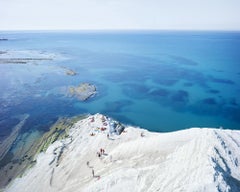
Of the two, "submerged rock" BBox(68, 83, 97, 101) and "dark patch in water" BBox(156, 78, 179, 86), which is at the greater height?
"submerged rock" BBox(68, 83, 97, 101)

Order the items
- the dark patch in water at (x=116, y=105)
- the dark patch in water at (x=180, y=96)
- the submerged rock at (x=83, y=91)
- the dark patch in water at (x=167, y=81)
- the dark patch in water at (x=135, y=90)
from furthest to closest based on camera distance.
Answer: the dark patch in water at (x=167, y=81), the dark patch in water at (x=135, y=90), the submerged rock at (x=83, y=91), the dark patch in water at (x=180, y=96), the dark patch in water at (x=116, y=105)

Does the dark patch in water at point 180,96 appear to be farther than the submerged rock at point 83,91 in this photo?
No

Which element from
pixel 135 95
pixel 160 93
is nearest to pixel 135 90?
pixel 135 95

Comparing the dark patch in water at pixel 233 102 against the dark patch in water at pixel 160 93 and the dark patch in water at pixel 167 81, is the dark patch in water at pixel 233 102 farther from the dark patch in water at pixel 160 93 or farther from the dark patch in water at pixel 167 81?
the dark patch in water at pixel 167 81

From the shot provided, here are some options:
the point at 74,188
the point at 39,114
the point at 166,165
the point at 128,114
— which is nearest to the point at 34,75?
the point at 39,114

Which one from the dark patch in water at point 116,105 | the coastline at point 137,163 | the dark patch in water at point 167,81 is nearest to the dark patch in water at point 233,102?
Result: the dark patch in water at point 167,81

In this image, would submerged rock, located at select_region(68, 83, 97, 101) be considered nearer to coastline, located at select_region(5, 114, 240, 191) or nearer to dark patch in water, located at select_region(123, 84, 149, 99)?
dark patch in water, located at select_region(123, 84, 149, 99)

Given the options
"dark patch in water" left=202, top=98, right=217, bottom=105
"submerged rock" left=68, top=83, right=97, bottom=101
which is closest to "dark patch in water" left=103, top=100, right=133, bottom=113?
"submerged rock" left=68, top=83, right=97, bottom=101

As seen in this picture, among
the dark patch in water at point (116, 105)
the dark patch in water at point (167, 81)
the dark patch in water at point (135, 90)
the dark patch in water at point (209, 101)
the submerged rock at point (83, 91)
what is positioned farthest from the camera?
the dark patch in water at point (167, 81)

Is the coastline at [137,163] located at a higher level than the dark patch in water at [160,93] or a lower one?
higher
